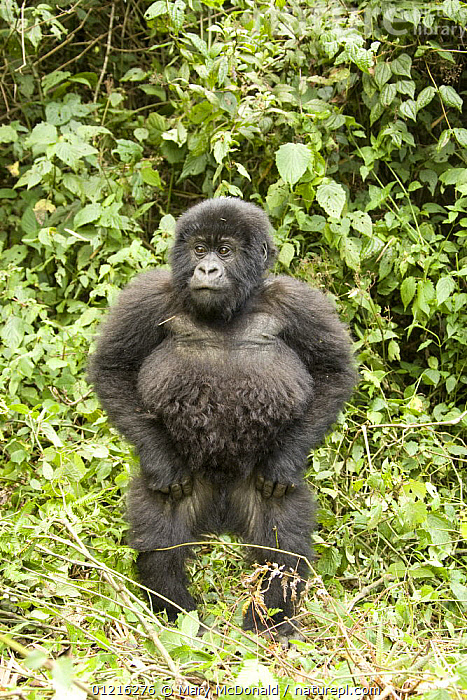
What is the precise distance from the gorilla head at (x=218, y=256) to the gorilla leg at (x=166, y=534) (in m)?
0.78

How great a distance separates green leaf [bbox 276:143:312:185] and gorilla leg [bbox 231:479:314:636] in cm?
172

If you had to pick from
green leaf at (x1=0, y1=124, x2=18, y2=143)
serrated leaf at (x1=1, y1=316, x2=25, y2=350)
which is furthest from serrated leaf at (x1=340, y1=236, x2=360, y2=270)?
green leaf at (x1=0, y1=124, x2=18, y2=143)

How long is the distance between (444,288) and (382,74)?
51.7 inches

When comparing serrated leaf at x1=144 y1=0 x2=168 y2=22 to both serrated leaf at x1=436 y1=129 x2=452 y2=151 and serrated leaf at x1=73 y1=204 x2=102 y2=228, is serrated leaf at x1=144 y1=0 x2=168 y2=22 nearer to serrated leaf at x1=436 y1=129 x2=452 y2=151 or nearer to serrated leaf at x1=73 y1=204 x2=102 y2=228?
serrated leaf at x1=73 y1=204 x2=102 y2=228

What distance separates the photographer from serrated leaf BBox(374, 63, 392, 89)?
469 centimetres

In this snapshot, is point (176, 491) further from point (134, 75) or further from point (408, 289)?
point (134, 75)

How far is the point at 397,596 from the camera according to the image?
354 cm

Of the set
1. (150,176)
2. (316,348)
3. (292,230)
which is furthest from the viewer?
(150,176)

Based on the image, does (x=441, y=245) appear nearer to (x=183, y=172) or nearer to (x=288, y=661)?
(x=183, y=172)

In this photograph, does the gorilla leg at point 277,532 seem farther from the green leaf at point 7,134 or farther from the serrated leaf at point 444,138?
the green leaf at point 7,134

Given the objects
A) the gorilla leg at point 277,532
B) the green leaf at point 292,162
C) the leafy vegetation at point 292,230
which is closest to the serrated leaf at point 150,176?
the leafy vegetation at point 292,230

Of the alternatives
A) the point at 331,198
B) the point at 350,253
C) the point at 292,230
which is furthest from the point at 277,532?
the point at 292,230

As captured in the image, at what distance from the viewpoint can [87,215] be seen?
4.86 m

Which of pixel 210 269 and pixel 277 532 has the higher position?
pixel 210 269
